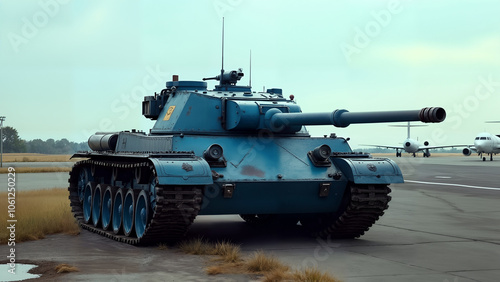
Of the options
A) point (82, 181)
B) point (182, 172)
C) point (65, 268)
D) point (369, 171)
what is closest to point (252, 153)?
point (182, 172)

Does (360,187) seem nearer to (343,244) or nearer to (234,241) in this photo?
(343,244)

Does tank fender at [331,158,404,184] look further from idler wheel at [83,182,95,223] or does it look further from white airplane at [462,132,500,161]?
white airplane at [462,132,500,161]

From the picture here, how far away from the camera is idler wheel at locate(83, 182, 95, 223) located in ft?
57.3

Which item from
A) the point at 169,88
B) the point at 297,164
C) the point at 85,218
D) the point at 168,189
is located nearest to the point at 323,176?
the point at 297,164

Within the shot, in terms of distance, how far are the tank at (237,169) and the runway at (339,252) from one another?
0.54 meters

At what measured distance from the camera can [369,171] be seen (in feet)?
45.6

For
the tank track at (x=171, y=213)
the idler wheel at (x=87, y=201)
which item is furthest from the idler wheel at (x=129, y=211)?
the idler wheel at (x=87, y=201)

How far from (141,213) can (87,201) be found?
4518mm

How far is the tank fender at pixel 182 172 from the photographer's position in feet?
40.1

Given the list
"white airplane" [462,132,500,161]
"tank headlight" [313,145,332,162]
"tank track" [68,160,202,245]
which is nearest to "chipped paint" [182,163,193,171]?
"tank track" [68,160,202,245]

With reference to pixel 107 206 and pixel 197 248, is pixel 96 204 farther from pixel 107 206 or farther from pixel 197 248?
pixel 197 248

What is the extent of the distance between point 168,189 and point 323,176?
3.09 m

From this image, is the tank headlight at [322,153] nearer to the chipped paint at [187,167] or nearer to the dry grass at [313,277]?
the chipped paint at [187,167]

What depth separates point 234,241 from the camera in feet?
46.8
